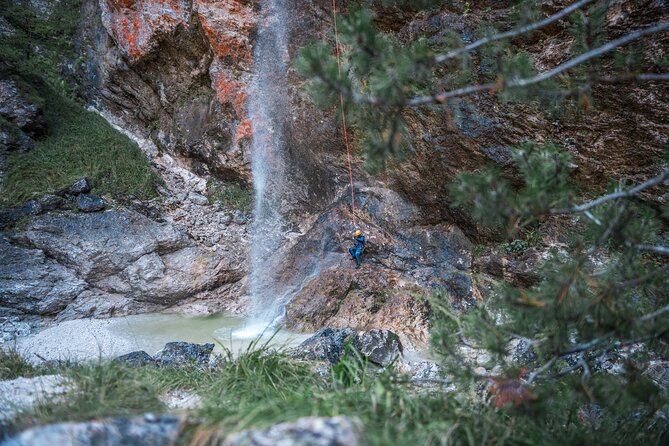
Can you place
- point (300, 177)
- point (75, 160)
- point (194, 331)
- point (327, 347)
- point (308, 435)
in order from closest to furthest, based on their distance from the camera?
point (308, 435) → point (327, 347) → point (194, 331) → point (300, 177) → point (75, 160)

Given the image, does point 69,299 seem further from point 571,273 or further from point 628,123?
point 628,123

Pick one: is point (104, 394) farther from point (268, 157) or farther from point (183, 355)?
point (268, 157)

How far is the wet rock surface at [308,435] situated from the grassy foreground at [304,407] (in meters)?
0.11

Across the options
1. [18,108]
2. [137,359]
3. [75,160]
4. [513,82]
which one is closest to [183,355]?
[137,359]

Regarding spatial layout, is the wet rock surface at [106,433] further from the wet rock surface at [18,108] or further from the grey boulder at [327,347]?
the wet rock surface at [18,108]

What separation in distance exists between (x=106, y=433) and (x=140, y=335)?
5169mm

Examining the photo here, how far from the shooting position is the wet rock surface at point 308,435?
1.81 m

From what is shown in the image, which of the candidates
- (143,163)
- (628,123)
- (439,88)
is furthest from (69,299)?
(628,123)

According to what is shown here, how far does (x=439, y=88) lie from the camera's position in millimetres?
5996

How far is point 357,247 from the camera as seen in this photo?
719 centimetres

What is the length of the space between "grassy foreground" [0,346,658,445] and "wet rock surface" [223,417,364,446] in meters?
0.11

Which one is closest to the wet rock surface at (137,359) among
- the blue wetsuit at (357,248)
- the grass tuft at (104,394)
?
the grass tuft at (104,394)

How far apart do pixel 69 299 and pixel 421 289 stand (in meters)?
5.10

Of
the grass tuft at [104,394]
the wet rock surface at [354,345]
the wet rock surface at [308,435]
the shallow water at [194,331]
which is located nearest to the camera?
the wet rock surface at [308,435]
